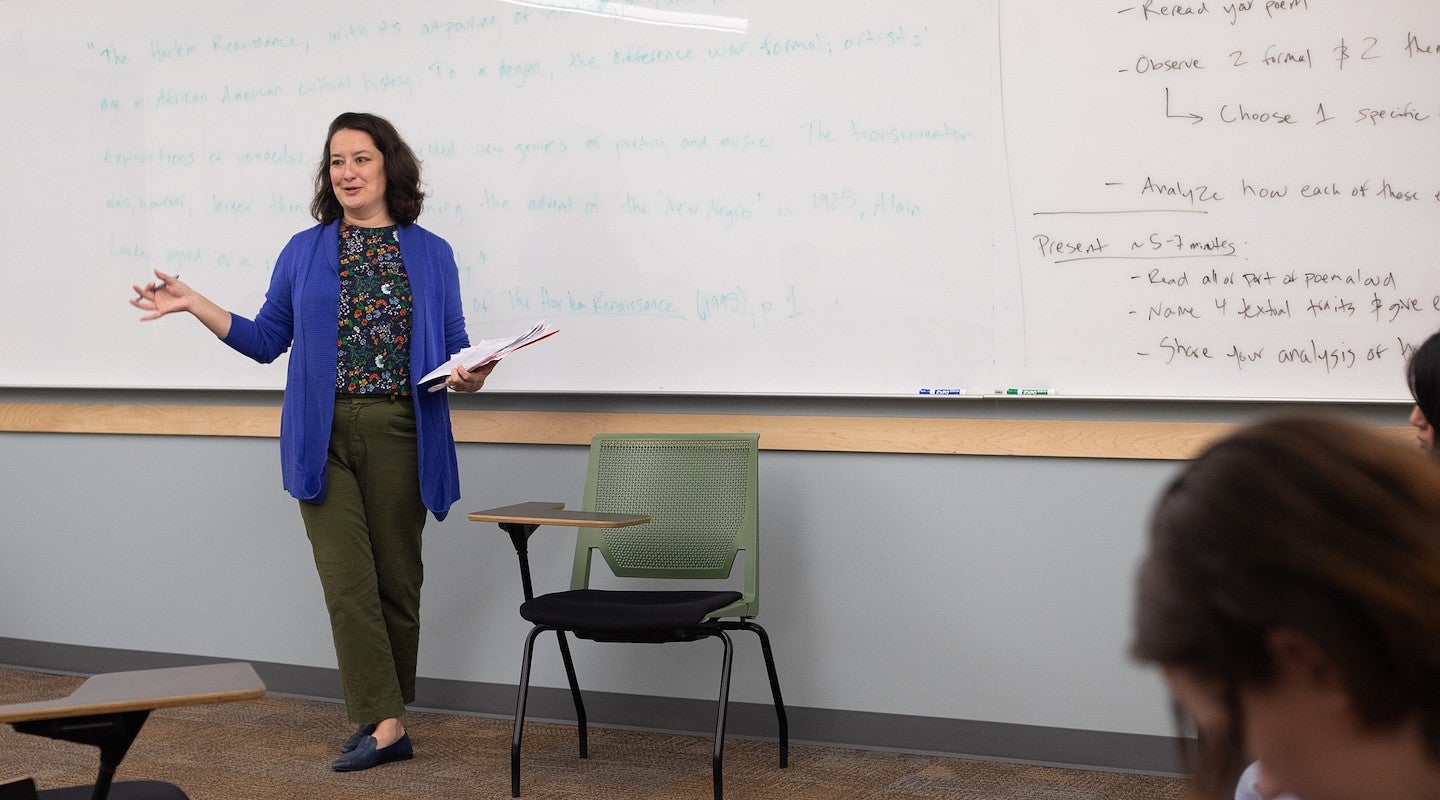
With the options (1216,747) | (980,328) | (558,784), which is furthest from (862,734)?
(1216,747)

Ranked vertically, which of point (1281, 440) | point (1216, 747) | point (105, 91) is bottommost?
point (1216, 747)

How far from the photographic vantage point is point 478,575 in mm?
3707

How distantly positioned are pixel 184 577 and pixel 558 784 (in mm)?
1710

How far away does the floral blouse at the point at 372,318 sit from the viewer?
3184 millimetres

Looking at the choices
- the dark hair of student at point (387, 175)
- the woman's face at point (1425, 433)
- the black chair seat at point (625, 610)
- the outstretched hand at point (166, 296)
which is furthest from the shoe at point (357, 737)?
the woman's face at point (1425, 433)

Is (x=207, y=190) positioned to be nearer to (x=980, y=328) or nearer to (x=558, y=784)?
(x=558, y=784)

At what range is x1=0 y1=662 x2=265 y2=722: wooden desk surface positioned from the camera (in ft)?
4.34

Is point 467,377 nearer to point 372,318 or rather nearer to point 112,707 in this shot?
point 372,318

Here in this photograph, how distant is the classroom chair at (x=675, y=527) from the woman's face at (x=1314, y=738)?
7.68ft

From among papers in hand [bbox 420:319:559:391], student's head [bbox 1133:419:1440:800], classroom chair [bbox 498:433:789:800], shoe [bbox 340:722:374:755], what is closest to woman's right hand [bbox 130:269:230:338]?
papers in hand [bbox 420:319:559:391]

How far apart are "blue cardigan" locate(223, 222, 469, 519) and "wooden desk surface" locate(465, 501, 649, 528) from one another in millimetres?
354

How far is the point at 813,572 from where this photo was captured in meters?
3.32

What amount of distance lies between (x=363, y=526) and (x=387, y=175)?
87cm

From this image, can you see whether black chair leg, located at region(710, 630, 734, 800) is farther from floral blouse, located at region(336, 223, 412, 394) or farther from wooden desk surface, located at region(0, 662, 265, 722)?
wooden desk surface, located at region(0, 662, 265, 722)
